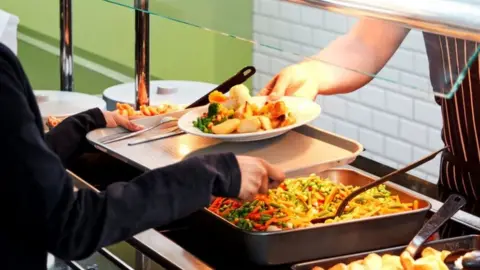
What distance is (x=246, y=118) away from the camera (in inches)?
72.4

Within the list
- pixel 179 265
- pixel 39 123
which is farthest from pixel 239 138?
pixel 39 123

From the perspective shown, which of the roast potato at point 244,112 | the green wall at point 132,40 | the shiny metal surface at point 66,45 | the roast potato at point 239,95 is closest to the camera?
the roast potato at point 244,112

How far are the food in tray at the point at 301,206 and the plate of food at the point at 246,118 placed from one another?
11 cm

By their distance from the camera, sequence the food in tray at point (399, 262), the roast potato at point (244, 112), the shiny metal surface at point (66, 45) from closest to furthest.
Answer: the food in tray at point (399, 262), the roast potato at point (244, 112), the shiny metal surface at point (66, 45)

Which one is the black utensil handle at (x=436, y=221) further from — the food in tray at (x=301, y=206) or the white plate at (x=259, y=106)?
the white plate at (x=259, y=106)

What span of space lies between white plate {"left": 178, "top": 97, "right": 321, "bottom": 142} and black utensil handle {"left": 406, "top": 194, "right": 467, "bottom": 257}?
1.06ft

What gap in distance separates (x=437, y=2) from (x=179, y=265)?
61cm

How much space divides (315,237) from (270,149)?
0.31 meters

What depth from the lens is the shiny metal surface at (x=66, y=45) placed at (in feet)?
8.62

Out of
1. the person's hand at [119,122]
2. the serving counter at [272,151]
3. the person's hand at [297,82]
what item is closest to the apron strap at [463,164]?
the serving counter at [272,151]

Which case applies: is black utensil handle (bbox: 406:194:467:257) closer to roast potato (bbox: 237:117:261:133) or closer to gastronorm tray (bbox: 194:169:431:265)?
gastronorm tray (bbox: 194:169:431:265)

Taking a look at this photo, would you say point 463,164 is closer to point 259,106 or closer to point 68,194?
point 259,106

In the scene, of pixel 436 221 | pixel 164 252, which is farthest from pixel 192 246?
pixel 436 221

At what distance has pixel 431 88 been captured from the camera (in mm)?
1205
